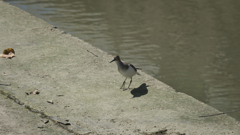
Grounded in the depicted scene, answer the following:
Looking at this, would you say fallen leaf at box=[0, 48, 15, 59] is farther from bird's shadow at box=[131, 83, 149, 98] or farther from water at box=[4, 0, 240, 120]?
water at box=[4, 0, 240, 120]

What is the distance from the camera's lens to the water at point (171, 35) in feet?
18.0

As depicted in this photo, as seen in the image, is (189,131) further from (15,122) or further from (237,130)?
(15,122)

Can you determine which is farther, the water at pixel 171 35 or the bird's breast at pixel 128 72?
the water at pixel 171 35

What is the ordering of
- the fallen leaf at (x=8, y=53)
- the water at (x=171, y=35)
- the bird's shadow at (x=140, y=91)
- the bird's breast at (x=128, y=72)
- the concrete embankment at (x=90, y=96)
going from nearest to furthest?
the concrete embankment at (x=90, y=96) → the bird's shadow at (x=140, y=91) → the bird's breast at (x=128, y=72) → the fallen leaf at (x=8, y=53) → the water at (x=171, y=35)

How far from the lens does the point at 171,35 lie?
7.42 meters

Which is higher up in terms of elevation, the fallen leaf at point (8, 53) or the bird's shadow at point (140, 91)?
the fallen leaf at point (8, 53)

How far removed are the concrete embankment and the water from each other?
1.13 metres

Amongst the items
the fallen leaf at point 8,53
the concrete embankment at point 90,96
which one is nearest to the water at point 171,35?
the concrete embankment at point 90,96

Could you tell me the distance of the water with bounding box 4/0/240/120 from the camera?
5.48 meters

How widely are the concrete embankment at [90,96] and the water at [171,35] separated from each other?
113 centimetres

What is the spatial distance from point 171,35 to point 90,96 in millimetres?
3887

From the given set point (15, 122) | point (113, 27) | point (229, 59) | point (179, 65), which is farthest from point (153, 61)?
point (15, 122)

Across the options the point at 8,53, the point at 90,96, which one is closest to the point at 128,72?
the point at 90,96

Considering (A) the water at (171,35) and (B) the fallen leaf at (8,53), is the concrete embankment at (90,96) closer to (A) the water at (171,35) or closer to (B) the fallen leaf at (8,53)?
(B) the fallen leaf at (8,53)
